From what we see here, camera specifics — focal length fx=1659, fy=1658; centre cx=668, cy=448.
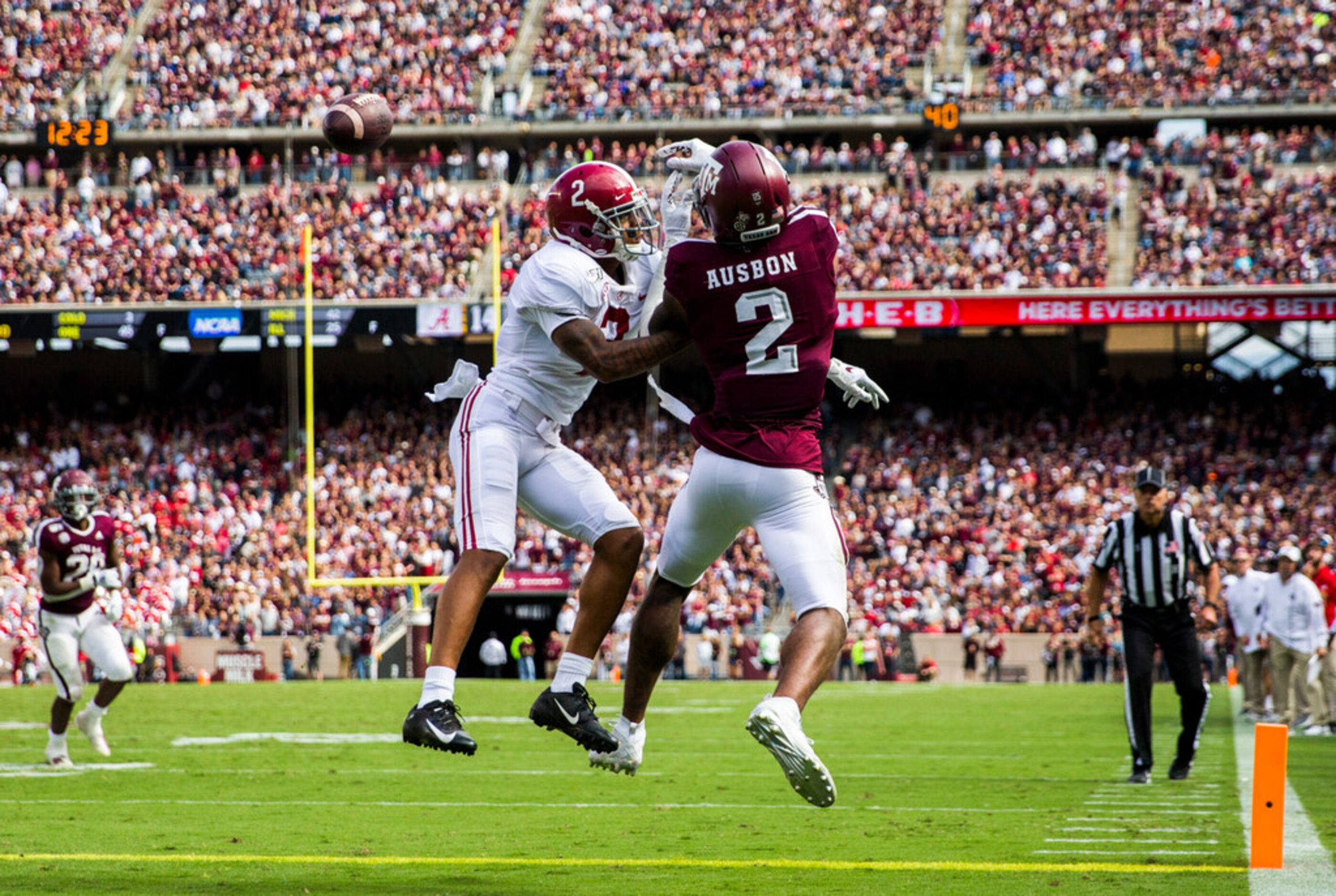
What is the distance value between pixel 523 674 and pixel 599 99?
44.2ft

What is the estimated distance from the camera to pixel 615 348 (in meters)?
5.39

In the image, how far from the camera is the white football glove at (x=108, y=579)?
412 inches

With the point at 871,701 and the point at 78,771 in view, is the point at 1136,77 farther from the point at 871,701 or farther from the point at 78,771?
the point at 78,771

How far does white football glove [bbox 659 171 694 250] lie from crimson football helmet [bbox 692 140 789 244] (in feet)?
0.89

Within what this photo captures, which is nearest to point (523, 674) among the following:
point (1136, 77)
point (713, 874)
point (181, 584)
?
point (181, 584)

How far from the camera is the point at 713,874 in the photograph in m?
5.73

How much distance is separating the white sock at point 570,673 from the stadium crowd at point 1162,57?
27962mm

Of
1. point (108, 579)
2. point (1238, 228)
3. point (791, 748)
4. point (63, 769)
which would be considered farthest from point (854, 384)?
point (1238, 228)

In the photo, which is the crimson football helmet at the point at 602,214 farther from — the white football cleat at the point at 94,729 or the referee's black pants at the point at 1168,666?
the white football cleat at the point at 94,729

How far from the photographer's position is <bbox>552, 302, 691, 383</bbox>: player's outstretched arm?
17.5 feet

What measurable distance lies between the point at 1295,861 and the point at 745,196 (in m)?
3.20

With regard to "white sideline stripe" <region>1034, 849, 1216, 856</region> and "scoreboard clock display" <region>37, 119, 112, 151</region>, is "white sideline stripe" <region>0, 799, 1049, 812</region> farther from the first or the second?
"scoreboard clock display" <region>37, 119, 112, 151</region>

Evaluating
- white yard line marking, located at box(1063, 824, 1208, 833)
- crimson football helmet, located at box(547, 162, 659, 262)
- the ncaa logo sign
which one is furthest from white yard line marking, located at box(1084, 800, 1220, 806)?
the ncaa logo sign

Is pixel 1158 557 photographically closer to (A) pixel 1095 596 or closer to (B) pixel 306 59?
(A) pixel 1095 596
